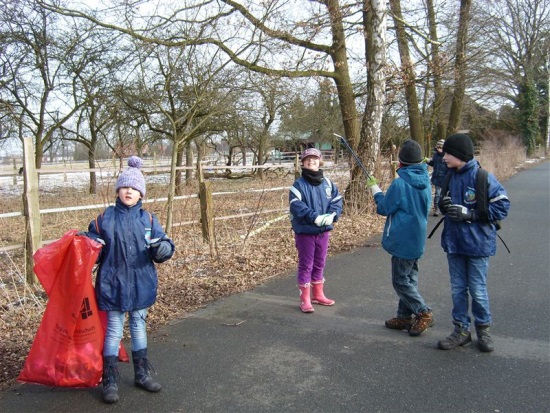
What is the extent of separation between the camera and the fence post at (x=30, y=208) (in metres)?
5.51

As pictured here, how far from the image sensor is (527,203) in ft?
42.6

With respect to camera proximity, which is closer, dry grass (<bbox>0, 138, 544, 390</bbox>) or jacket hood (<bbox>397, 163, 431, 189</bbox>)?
jacket hood (<bbox>397, 163, 431, 189</bbox>)

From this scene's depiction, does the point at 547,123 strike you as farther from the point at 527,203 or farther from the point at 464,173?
the point at 464,173

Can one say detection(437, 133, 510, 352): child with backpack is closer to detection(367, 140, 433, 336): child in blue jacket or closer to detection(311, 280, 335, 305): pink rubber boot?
detection(367, 140, 433, 336): child in blue jacket

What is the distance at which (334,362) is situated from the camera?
3.60m

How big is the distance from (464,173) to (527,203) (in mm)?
10643

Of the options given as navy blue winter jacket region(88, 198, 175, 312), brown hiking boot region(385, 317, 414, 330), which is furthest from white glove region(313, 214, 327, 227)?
navy blue winter jacket region(88, 198, 175, 312)

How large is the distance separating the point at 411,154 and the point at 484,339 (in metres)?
1.60

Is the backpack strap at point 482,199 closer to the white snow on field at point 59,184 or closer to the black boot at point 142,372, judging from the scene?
the black boot at point 142,372

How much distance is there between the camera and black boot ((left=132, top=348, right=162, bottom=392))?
3.17 meters

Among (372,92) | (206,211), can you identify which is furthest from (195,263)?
(372,92)

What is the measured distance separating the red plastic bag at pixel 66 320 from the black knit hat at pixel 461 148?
2746 mm

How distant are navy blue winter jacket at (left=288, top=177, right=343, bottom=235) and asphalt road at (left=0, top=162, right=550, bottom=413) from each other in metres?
0.87

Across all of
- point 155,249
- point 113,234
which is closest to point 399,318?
point 155,249
